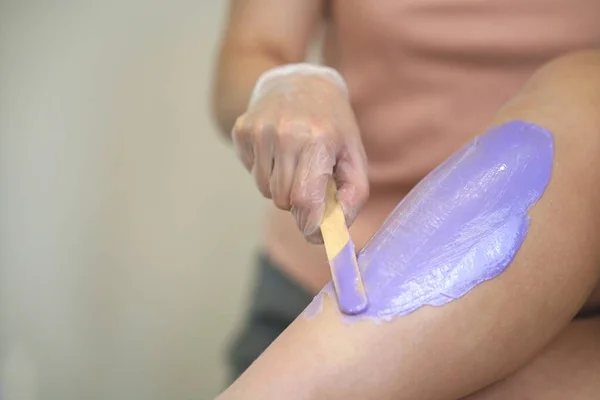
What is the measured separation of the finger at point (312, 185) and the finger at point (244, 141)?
6cm

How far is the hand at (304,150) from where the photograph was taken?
0.48 m

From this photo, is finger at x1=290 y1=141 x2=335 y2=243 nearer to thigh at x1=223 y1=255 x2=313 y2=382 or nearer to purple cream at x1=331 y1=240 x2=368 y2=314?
purple cream at x1=331 y1=240 x2=368 y2=314

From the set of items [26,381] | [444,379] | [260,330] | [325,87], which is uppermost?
[325,87]

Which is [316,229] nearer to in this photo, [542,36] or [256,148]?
[256,148]

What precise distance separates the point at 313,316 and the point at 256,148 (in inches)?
6.1

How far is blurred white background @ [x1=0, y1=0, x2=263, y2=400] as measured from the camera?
3.33 ft

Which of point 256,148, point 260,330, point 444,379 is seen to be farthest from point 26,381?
point 444,379

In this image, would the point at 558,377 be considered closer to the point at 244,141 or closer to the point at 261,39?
the point at 244,141

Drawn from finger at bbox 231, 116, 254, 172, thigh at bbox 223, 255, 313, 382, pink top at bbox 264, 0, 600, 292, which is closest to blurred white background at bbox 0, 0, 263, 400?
thigh at bbox 223, 255, 313, 382

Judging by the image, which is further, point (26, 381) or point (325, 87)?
point (26, 381)

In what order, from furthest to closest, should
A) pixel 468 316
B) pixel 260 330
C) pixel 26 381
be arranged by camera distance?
pixel 26 381 → pixel 260 330 → pixel 468 316

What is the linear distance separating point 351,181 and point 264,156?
0.07 m

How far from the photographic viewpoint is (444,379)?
0.40 m

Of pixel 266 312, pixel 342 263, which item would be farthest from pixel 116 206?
pixel 342 263
